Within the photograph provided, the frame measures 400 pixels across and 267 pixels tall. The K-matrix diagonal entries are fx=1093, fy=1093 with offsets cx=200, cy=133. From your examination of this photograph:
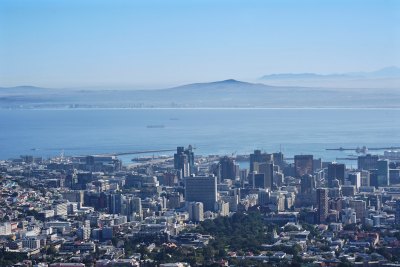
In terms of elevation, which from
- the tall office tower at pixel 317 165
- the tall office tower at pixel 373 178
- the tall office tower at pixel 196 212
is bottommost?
the tall office tower at pixel 196 212

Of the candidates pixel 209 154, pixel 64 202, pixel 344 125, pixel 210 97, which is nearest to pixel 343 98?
pixel 210 97

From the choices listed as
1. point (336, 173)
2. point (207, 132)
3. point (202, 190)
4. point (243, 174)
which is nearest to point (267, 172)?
point (243, 174)

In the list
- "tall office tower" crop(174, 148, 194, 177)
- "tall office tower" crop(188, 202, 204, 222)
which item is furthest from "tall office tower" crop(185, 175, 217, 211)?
"tall office tower" crop(174, 148, 194, 177)

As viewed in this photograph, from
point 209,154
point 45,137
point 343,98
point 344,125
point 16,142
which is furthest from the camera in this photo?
point 343,98

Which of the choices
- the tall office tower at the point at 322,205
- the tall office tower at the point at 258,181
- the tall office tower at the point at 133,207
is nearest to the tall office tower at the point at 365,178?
the tall office tower at the point at 258,181

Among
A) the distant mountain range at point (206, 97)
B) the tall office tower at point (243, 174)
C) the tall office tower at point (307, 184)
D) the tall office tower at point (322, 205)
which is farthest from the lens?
the distant mountain range at point (206, 97)

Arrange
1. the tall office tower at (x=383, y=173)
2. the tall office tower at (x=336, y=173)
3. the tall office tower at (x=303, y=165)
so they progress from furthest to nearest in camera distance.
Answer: the tall office tower at (x=303, y=165), the tall office tower at (x=383, y=173), the tall office tower at (x=336, y=173)

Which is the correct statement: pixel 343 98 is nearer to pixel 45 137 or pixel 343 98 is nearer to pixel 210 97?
pixel 210 97

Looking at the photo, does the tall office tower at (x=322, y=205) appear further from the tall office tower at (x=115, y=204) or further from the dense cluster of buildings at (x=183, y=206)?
the tall office tower at (x=115, y=204)
